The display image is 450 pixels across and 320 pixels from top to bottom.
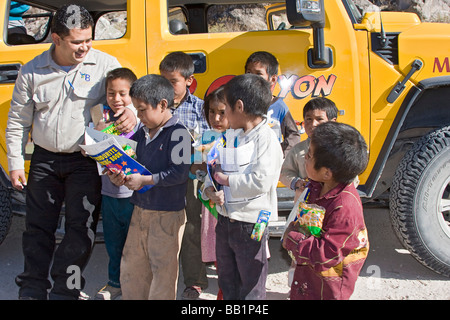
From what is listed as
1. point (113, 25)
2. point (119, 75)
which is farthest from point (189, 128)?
point (113, 25)

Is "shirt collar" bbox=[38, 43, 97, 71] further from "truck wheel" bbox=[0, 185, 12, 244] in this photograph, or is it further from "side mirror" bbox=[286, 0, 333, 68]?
"side mirror" bbox=[286, 0, 333, 68]

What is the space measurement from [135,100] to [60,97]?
2.01 ft

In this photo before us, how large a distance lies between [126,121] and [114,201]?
56cm

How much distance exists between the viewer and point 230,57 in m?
3.44

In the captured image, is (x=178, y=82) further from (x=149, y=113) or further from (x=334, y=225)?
(x=334, y=225)

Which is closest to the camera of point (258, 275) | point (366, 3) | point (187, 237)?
point (258, 275)

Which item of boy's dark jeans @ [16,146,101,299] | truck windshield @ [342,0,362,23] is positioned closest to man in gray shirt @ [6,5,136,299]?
boy's dark jeans @ [16,146,101,299]

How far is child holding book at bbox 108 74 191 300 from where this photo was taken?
2.71 metres

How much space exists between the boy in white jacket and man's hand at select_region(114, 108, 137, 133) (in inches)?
26.1

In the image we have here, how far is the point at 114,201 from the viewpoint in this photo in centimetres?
317

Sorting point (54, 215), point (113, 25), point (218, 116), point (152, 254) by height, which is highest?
point (113, 25)
